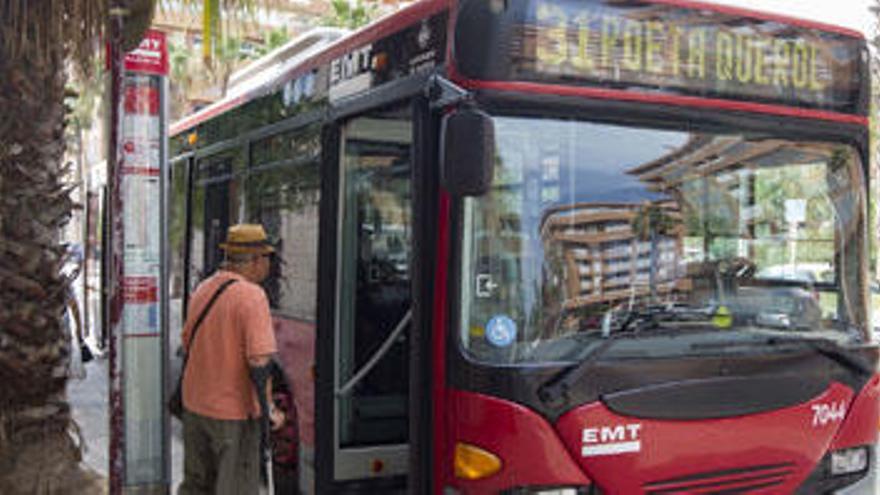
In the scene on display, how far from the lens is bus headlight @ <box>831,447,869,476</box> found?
4.45 metres

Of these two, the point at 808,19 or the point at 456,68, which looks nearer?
the point at 456,68

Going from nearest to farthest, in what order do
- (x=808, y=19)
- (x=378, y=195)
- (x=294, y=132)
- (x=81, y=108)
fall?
(x=808, y=19), (x=378, y=195), (x=294, y=132), (x=81, y=108)

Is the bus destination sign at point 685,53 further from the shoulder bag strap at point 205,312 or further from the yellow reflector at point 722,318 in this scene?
the shoulder bag strap at point 205,312

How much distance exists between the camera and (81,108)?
144ft

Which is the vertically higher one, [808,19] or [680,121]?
[808,19]

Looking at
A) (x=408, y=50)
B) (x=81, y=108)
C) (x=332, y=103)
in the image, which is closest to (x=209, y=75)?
(x=332, y=103)

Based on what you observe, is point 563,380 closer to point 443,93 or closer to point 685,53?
point 443,93

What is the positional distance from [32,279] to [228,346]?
4.96 ft

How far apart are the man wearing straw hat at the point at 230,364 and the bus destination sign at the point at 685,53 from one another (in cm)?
174

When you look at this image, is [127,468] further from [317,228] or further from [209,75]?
[209,75]

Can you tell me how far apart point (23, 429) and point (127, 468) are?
0.92 meters

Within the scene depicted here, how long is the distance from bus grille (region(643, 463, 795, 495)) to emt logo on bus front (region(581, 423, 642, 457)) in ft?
0.65

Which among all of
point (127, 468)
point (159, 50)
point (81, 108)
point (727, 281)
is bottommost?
point (127, 468)

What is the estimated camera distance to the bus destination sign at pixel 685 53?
13.0 feet
